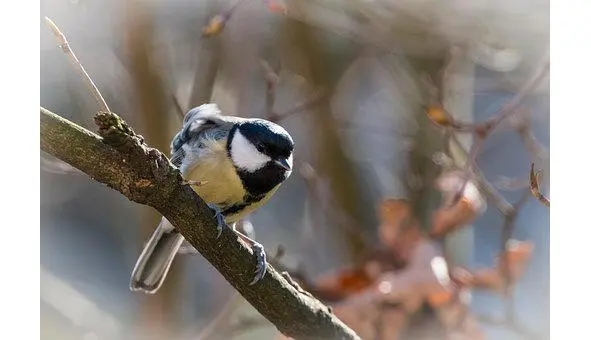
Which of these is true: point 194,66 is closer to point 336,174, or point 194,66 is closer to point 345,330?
point 336,174

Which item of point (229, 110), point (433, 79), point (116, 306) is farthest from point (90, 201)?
point (433, 79)

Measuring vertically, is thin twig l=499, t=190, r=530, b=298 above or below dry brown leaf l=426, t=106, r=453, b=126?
below

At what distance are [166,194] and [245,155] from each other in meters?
0.28

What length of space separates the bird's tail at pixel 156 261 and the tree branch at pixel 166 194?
0.77ft

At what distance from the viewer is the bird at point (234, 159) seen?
1.13 metres

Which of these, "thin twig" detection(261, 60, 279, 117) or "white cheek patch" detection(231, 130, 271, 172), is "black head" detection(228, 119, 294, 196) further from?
"thin twig" detection(261, 60, 279, 117)

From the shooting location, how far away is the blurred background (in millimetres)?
1244

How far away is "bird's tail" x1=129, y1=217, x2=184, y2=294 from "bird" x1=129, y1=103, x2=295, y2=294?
3 centimetres

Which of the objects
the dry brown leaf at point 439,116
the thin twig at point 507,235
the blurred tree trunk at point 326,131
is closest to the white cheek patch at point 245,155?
the blurred tree trunk at point 326,131

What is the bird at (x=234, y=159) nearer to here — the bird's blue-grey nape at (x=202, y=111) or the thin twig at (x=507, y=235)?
the bird's blue-grey nape at (x=202, y=111)

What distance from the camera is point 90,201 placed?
125 cm

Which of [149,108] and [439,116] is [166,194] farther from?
[439,116]

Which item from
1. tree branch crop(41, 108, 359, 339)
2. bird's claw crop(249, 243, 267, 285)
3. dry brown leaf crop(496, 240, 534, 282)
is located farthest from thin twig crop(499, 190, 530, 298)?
bird's claw crop(249, 243, 267, 285)
